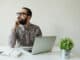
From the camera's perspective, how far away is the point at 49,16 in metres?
2.68

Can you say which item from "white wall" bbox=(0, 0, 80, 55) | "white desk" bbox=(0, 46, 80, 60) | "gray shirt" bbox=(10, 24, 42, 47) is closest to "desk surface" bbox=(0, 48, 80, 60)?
"white desk" bbox=(0, 46, 80, 60)

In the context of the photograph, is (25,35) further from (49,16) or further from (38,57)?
(38,57)

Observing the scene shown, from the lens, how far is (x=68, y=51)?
1.77m

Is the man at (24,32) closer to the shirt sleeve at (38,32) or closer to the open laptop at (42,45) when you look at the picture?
the shirt sleeve at (38,32)

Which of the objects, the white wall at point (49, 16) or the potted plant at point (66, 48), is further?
the white wall at point (49, 16)

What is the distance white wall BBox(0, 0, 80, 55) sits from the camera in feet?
8.56

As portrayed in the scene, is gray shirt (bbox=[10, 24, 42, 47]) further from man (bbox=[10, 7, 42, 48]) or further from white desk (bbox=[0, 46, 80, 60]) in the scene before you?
white desk (bbox=[0, 46, 80, 60])

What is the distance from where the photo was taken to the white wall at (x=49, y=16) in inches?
103

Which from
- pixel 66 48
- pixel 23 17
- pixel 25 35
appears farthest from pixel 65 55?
pixel 23 17

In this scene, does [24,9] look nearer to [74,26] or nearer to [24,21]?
[24,21]

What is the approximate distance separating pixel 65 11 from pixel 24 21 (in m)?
0.70

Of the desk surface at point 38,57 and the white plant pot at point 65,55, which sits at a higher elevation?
the white plant pot at point 65,55

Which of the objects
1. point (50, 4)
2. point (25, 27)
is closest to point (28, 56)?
point (25, 27)

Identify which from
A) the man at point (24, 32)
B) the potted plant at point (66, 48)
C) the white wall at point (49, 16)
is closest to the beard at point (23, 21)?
the man at point (24, 32)
